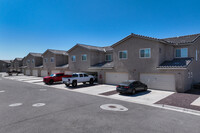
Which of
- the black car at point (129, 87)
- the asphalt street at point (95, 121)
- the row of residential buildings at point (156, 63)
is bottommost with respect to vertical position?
the asphalt street at point (95, 121)

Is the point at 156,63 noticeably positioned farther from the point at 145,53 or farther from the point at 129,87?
the point at 129,87

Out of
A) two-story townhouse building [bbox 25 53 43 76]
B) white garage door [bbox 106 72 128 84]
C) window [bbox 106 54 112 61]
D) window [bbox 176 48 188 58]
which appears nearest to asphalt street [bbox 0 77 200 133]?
white garage door [bbox 106 72 128 84]

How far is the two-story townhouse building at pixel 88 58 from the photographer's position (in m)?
23.5

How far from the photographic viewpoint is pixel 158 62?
Result: 16000 mm

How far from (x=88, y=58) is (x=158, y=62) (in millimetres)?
12206

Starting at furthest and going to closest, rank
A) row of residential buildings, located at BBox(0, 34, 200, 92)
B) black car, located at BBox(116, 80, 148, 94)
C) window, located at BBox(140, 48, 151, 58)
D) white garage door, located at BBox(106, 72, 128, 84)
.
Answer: white garage door, located at BBox(106, 72, 128, 84) → window, located at BBox(140, 48, 151, 58) → row of residential buildings, located at BBox(0, 34, 200, 92) → black car, located at BBox(116, 80, 148, 94)

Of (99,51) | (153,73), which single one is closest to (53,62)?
(99,51)

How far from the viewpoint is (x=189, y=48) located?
664 inches

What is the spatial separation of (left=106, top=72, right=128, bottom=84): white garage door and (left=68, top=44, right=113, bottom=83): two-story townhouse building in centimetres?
135

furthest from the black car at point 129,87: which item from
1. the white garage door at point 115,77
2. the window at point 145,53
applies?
the white garage door at point 115,77

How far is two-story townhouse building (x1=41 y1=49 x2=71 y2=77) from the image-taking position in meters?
31.1

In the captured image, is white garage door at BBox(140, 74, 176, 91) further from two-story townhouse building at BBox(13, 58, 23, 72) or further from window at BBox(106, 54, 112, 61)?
two-story townhouse building at BBox(13, 58, 23, 72)

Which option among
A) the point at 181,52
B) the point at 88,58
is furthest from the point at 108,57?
the point at 181,52

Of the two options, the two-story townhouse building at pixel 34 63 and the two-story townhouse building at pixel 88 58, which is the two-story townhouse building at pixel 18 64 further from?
the two-story townhouse building at pixel 88 58
